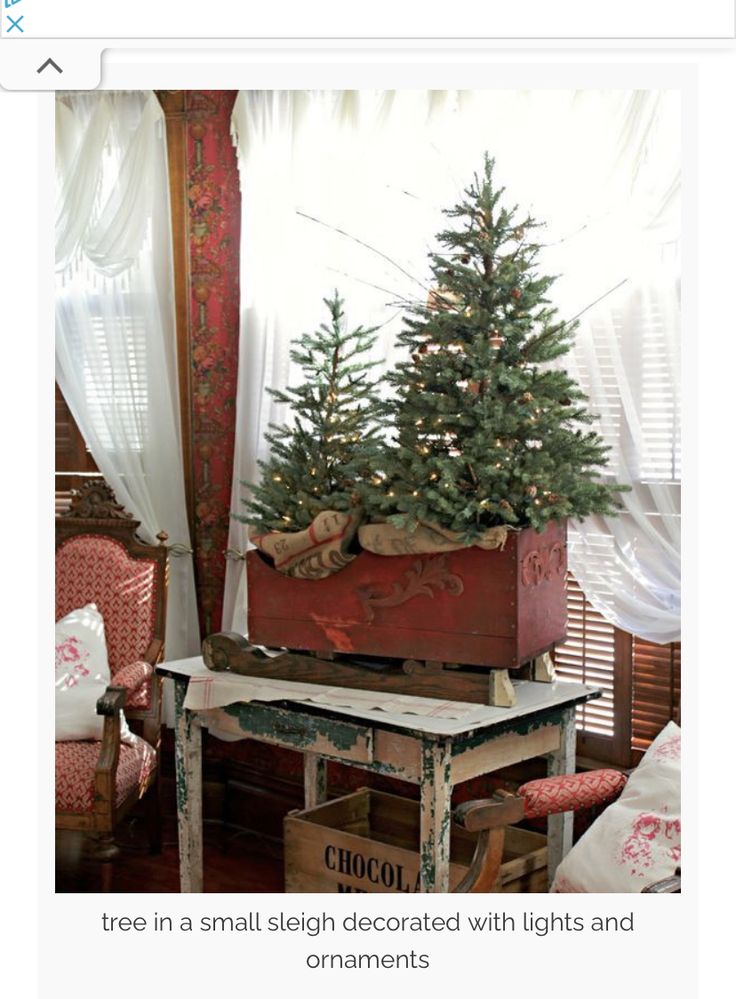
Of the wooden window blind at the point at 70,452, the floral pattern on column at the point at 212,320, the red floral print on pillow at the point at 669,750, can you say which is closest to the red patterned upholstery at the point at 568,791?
the red floral print on pillow at the point at 669,750

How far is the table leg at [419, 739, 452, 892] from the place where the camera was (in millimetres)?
2520

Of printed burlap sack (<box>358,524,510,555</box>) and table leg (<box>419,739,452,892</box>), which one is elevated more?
printed burlap sack (<box>358,524,510,555</box>)

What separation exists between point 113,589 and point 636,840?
233 cm

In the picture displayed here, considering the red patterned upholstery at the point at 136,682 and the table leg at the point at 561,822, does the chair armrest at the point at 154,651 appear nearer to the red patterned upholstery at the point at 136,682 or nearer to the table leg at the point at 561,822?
the red patterned upholstery at the point at 136,682

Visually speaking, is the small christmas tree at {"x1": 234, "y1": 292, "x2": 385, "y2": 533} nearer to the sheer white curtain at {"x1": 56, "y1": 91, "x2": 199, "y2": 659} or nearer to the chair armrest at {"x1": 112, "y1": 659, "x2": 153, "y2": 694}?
the chair armrest at {"x1": 112, "y1": 659, "x2": 153, "y2": 694}

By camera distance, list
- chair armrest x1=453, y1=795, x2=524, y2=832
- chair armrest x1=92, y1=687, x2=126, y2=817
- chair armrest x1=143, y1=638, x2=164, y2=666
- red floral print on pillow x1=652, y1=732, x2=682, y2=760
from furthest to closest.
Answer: chair armrest x1=143, y1=638, x2=164, y2=666
chair armrest x1=92, y1=687, x2=126, y2=817
red floral print on pillow x1=652, y1=732, x2=682, y2=760
chair armrest x1=453, y1=795, x2=524, y2=832

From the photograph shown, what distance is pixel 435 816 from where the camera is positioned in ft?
8.28

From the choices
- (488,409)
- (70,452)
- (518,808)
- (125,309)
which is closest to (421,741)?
(518,808)

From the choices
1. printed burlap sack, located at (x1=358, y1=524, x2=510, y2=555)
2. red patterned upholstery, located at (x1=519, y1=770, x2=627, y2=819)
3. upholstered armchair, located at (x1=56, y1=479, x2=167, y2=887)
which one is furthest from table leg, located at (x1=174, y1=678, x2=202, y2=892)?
red patterned upholstery, located at (x1=519, y1=770, x2=627, y2=819)

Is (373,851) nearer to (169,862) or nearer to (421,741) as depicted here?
(421,741)

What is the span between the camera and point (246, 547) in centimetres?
409

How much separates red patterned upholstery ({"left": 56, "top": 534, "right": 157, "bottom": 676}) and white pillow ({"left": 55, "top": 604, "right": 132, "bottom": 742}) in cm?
5

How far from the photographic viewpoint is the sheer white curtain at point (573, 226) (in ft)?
10.0

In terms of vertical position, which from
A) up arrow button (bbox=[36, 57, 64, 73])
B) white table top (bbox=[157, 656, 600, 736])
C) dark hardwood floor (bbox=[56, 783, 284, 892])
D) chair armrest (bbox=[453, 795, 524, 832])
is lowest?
dark hardwood floor (bbox=[56, 783, 284, 892])
